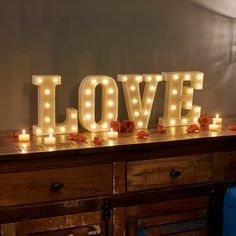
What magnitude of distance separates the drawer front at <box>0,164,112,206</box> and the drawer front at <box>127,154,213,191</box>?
0.13 meters

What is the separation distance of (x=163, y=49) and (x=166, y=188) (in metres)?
0.79

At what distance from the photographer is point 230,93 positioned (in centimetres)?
278

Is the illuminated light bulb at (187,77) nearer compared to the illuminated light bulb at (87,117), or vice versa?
the illuminated light bulb at (87,117)

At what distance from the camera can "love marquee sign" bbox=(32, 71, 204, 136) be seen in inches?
85.4

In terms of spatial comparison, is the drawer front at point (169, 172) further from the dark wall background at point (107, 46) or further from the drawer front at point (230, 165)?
the dark wall background at point (107, 46)

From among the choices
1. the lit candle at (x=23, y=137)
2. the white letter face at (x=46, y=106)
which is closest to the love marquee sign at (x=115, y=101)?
the white letter face at (x=46, y=106)

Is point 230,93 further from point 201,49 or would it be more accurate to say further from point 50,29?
point 50,29

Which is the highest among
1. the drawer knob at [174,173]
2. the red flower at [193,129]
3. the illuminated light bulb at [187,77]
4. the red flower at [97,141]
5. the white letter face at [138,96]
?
the illuminated light bulb at [187,77]

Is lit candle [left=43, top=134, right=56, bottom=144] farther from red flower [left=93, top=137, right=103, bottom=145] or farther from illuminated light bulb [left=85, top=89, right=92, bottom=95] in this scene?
illuminated light bulb [left=85, top=89, right=92, bottom=95]

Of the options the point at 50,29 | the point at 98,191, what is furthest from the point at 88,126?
the point at 50,29

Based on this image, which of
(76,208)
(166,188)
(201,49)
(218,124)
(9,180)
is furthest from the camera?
(201,49)

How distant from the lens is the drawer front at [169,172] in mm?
2098

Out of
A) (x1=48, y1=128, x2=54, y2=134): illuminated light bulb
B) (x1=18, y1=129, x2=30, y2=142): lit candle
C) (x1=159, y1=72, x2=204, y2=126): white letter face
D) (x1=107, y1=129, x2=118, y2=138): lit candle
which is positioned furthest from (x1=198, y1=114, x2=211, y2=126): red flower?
(x1=18, y1=129, x2=30, y2=142): lit candle

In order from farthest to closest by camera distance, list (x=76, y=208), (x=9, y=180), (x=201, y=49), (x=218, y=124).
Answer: (x=201, y=49) → (x=218, y=124) → (x=76, y=208) → (x=9, y=180)
